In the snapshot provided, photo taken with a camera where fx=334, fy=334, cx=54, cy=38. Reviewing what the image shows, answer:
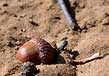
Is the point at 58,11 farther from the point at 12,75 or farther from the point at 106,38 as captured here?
the point at 12,75

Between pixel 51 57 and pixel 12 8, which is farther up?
pixel 12 8

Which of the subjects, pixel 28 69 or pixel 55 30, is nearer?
pixel 28 69

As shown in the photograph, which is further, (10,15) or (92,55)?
(10,15)

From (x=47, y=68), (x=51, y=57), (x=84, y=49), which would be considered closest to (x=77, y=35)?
(x=84, y=49)
